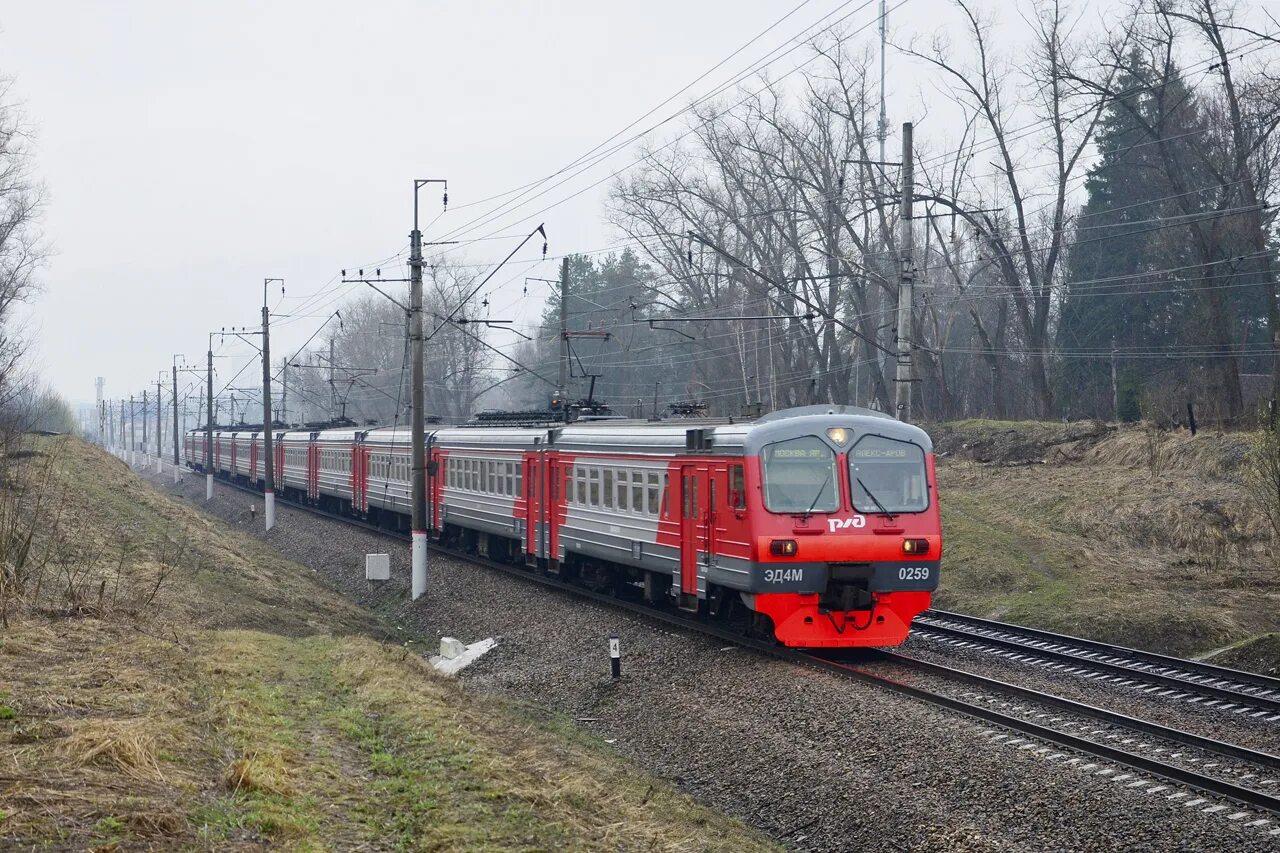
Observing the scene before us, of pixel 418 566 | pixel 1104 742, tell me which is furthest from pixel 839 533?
pixel 418 566

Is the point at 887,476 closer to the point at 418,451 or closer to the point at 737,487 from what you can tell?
the point at 737,487

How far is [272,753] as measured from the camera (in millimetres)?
8766

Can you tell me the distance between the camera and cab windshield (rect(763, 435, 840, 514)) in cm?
1479

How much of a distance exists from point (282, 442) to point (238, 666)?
131 ft

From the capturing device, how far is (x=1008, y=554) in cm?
2262

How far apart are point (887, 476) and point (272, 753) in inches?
329

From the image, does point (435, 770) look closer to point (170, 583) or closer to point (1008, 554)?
point (170, 583)

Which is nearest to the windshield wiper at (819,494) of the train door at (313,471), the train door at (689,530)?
the train door at (689,530)

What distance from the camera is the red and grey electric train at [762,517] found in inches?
578

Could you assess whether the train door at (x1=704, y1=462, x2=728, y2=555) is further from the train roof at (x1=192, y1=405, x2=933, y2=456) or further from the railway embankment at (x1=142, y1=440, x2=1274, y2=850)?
the railway embankment at (x1=142, y1=440, x2=1274, y2=850)

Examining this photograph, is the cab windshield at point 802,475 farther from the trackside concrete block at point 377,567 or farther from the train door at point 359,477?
the train door at point 359,477

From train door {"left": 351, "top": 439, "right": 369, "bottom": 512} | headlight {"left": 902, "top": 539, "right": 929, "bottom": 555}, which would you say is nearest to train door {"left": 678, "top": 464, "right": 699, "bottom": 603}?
headlight {"left": 902, "top": 539, "right": 929, "bottom": 555}

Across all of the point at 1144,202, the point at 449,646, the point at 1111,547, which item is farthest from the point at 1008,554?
the point at 1144,202

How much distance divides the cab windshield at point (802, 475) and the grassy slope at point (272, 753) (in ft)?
11.8
